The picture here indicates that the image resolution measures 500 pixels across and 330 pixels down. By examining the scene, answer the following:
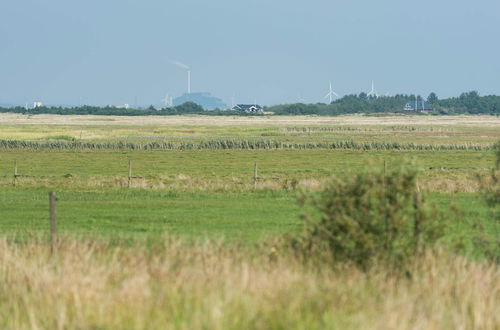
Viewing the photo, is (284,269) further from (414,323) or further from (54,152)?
(54,152)

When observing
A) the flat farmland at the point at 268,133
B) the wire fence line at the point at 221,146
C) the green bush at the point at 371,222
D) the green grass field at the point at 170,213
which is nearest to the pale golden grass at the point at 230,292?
the green bush at the point at 371,222

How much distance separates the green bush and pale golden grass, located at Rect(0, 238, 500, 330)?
1.68ft

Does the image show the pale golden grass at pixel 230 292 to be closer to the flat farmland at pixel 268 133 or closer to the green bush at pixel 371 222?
the green bush at pixel 371 222

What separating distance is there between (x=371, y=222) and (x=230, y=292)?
3.25 metres

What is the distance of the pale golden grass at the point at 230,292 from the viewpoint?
427 inches

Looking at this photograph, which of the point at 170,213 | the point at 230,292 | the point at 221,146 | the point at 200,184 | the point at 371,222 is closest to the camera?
the point at 230,292

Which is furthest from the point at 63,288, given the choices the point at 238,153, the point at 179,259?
the point at 238,153

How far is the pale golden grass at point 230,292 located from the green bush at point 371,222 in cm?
51

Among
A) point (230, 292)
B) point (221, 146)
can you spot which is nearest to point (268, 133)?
point (221, 146)

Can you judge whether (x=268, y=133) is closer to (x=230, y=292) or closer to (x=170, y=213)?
(x=170, y=213)

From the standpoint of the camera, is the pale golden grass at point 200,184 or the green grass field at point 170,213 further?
the pale golden grass at point 200,184

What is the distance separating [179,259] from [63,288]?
6.83 ft

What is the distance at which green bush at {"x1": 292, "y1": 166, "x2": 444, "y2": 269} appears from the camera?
14.1 m

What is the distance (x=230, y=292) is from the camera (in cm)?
1159
